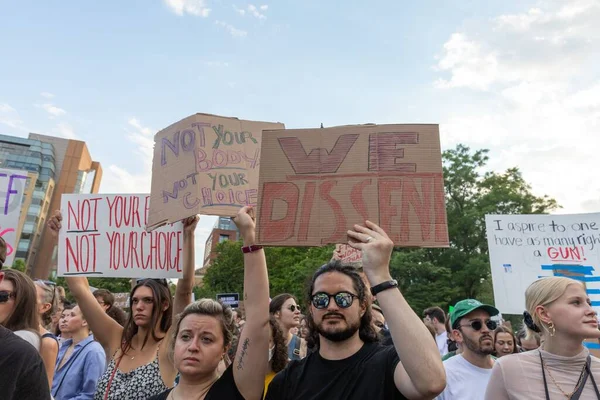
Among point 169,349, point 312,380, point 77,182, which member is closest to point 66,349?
point 169,349

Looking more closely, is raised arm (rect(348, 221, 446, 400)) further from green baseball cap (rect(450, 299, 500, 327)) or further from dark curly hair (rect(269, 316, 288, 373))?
green baseball cap (rect(450, 299, 500, 327))

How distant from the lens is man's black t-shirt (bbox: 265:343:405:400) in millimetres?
2066

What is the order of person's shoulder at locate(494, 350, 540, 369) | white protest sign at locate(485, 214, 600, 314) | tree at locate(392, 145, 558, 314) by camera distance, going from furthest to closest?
1. tree at locate(392, 145, 558, 314)
2. white protest sign at locate(485, 214, 600, 314)
3. person's shoulder at locate(494, 350, 540, 369)

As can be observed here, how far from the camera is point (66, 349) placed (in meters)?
4.67

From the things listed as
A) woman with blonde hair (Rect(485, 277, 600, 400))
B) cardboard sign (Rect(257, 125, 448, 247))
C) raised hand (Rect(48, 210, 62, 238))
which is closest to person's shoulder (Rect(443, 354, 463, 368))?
woman with blonde hair (Rect(485, 277, 600, 400))

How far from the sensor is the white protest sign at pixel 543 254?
619 centimetres

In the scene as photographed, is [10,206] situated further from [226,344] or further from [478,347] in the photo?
[478,347]

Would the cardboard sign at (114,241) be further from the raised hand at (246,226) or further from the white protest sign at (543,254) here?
the white protest sign at (543,254)

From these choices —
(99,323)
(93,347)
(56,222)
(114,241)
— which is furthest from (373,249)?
(56,222)

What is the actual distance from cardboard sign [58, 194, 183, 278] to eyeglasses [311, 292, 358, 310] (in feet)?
6.46

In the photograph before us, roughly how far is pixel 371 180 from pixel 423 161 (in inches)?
11.9

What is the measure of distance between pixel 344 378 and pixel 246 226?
1021mm

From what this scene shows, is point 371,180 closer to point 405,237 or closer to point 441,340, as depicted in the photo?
point 405,237

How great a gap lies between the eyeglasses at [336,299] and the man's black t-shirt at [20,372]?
1.24m
